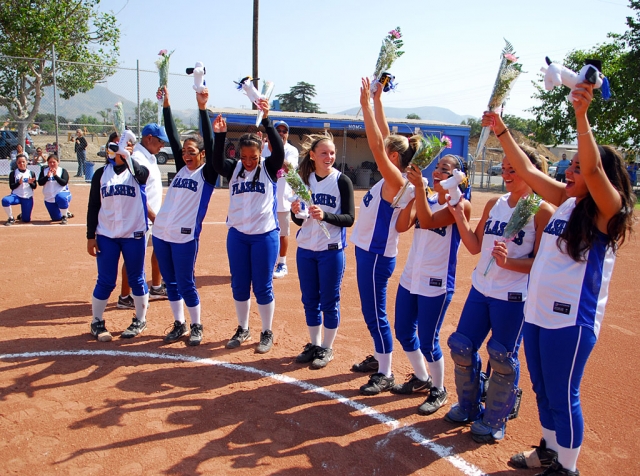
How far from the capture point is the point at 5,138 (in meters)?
21.8

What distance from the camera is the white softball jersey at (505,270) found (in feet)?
12.4

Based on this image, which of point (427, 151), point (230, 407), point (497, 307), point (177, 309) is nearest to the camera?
point (497, 307)

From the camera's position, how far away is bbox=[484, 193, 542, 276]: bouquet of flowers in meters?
3.66

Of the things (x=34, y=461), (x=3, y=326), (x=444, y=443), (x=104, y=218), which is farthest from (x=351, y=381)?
(x=3, y=326)

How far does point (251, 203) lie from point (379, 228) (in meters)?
1.55

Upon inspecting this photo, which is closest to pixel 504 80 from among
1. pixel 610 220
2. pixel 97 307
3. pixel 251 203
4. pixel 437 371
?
pixel 610 220

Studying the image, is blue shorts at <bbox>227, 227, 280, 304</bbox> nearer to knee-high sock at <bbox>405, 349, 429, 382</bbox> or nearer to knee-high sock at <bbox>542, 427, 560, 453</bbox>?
knee-high sock at <bbox>405, 349, 429, 382</bbox>

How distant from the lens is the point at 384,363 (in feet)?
15.9

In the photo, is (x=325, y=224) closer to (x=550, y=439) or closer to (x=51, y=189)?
(x=550, y=439)

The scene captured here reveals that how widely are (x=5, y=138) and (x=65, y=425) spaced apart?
856 inches

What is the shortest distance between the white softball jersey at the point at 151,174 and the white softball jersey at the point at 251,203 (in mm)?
1310

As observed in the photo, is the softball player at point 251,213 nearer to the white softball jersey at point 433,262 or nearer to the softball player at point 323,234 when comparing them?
the softball player at point 323,234

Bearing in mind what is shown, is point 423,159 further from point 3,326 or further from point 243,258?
point 3,326

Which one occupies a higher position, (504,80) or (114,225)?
(504,80)
